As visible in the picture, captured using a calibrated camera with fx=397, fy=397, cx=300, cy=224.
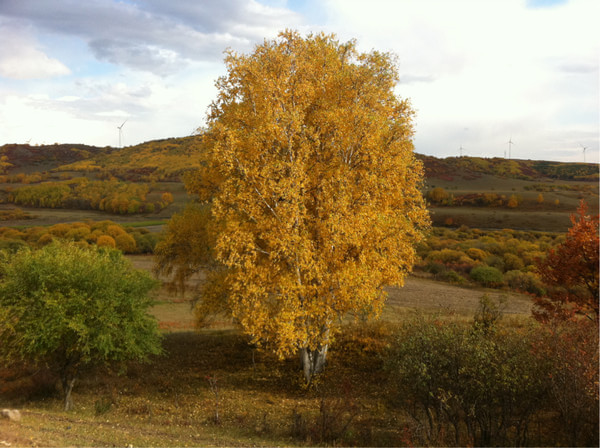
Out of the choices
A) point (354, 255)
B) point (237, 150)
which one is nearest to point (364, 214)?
point (354, 255)

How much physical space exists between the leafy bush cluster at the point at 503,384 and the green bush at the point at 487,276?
37656 mm

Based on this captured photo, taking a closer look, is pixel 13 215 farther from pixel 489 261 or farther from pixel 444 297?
pixel 489 261

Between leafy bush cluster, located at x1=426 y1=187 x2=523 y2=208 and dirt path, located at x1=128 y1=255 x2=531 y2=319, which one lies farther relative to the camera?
leafy bush cluster, located at x1=426 y1=187 x2=523 y2=208

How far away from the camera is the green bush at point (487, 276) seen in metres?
48.0

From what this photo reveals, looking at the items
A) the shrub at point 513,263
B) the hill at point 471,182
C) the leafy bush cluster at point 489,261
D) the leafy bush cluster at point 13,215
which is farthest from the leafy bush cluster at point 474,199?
the leafy bush cluster at point 13,215

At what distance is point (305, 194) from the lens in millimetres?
18391

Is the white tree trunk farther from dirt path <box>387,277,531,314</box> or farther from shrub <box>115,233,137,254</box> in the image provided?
shrub <box>115,233,137,254</box>

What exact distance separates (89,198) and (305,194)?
12257 centimetres

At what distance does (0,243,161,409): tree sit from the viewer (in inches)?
645

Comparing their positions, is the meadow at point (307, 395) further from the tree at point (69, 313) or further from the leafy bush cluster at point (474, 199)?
the leafy bush cluster at point (474, 199)

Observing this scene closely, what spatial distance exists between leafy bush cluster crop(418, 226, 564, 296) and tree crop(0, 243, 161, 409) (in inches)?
1452

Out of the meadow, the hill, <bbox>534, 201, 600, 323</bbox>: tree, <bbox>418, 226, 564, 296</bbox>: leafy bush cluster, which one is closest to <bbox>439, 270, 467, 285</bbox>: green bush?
<bbox>418, 226, 564, 296</bbox>: leafy bush cluster

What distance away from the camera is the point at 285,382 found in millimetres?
20016

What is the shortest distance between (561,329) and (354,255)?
7.99m
